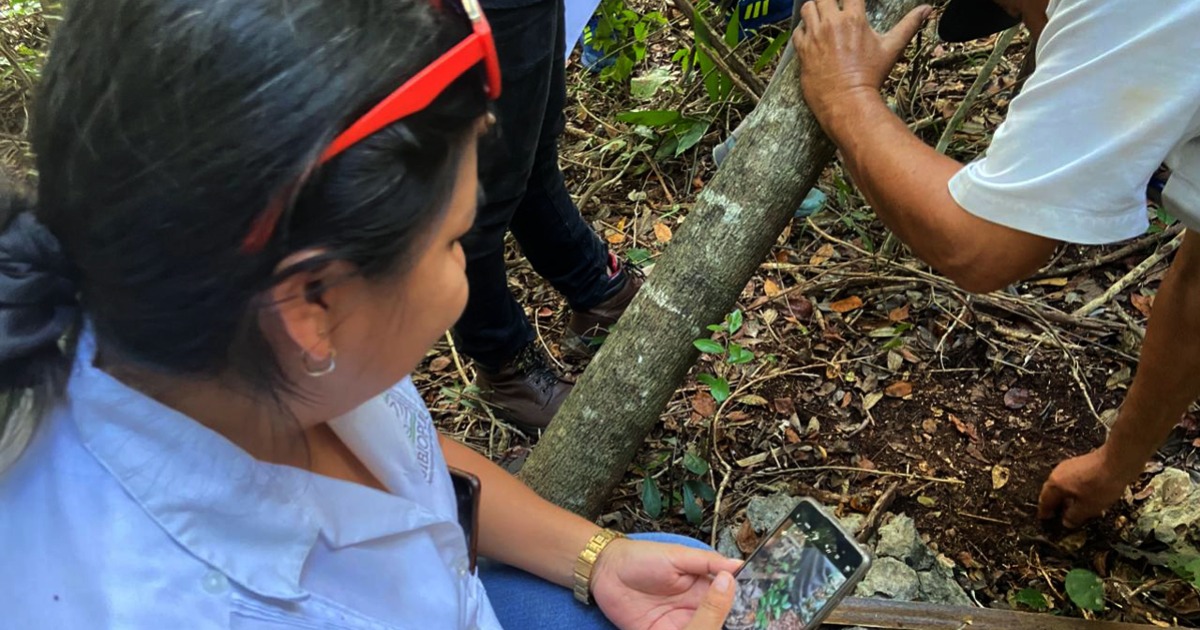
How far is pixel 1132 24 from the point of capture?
1288 mm

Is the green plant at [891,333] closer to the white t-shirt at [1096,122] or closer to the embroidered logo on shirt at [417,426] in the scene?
the white t-shirt at [1096,122]

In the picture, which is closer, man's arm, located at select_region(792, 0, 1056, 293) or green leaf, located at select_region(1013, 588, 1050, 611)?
man's arm, located at select_region(792, 0, 1056, 293)

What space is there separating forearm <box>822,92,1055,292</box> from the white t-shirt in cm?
7

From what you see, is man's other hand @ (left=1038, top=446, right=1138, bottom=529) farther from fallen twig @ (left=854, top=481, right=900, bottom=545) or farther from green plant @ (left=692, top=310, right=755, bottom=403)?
green plant @ (left=692, top=310, right=755, bottom=403)

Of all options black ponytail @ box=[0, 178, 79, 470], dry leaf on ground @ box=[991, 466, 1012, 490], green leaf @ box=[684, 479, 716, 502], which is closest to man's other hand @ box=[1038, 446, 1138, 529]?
dry leaf on ground @ box=[991, 466, 1012, 490]

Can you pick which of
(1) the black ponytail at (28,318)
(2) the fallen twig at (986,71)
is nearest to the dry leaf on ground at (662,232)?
(2) the fallen twig at (986,71)

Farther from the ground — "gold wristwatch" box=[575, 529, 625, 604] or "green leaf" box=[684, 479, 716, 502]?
"gold wristwatch" box=[575, 529, 625, 604]

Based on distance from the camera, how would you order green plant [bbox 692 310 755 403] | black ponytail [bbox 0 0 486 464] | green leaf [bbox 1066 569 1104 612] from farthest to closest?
green leaf [bbox 1066 569 1104 612]
green plant [bbox 692 310 755 403]
black ponytail [bbox 0 0 486 464]

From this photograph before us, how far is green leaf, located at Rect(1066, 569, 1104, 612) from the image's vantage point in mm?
2020

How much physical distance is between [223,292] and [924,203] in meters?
1.33

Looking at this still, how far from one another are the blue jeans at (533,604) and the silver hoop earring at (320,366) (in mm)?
786

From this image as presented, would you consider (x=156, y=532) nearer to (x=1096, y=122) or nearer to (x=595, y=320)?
(x=1096, y=122)

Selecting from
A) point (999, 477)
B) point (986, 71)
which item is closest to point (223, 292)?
point (999, 477)

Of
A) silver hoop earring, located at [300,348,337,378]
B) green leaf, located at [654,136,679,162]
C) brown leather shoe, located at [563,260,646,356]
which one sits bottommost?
brown leather shoe, located at [563,260,646,356]
